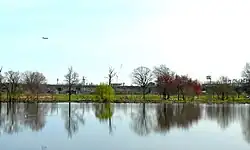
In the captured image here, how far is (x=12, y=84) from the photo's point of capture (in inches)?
2569

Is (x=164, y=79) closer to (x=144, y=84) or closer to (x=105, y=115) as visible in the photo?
(x=144, y=84)

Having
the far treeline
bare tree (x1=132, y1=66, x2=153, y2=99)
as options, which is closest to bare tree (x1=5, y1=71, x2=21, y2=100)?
the far treeline

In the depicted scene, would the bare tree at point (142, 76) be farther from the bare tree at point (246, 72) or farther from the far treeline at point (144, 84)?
the bare tree at point (246, 72)

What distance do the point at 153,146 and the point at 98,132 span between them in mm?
5696

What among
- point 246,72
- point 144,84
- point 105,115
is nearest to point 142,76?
point 144,84

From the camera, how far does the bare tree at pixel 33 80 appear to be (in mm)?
71188

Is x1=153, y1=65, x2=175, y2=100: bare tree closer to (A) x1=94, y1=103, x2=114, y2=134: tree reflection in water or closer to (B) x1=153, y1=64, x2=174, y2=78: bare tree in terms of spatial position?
(B) x1=153, y1=64, x2=174, y2=78: bare tree

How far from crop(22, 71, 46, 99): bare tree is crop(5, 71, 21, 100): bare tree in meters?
3.14

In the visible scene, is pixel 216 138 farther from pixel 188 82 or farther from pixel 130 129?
pixel 188 82

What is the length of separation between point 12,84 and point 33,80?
10870 mm

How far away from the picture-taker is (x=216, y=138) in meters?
18.9

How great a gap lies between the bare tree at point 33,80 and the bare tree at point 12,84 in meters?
3.14

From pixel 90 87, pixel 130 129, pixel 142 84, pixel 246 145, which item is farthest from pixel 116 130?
pixel 90 87

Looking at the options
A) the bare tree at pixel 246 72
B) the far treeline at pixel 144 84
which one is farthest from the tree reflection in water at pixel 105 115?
the bare tree at pixel 246 72
